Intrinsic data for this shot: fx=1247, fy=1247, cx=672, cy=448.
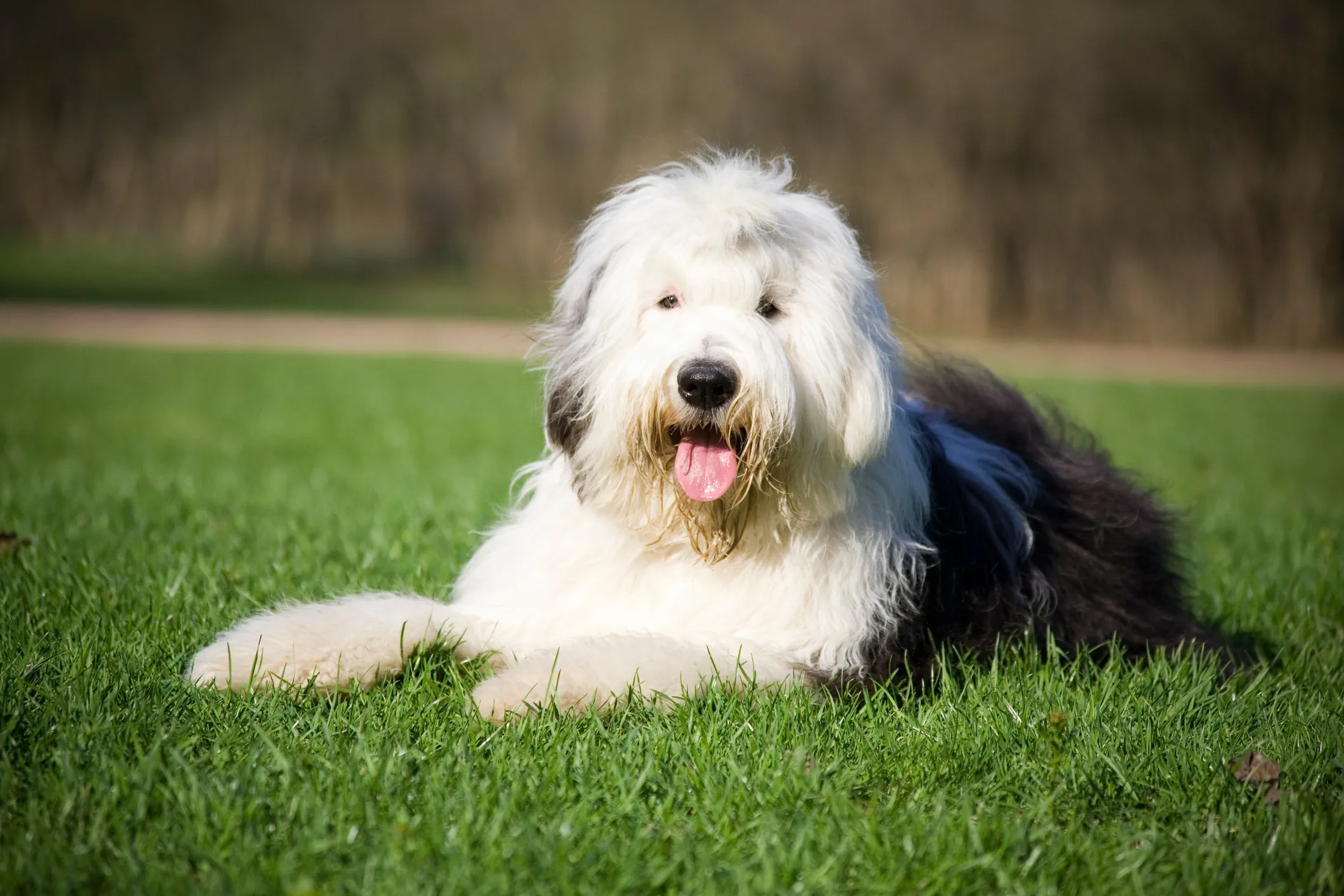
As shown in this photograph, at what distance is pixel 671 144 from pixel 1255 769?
23464 mm

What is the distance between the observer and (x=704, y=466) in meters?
3.37

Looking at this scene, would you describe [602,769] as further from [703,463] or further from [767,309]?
[767,309]

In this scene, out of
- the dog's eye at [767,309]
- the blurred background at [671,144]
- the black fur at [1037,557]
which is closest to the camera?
the dog's eye at [767,309]

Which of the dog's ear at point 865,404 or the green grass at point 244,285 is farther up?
the dog's ear at point 865,404

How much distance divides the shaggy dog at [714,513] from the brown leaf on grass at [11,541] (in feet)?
5.76

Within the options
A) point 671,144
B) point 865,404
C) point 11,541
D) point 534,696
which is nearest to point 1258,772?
point 865,404

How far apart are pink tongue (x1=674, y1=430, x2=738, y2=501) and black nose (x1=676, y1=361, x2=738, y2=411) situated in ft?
0.49

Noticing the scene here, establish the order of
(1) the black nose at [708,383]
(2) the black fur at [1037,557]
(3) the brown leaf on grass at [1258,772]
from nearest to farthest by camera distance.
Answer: (3) the brown leaf on grass at [1258,772]
(1) the black nose at [708,383]
(2) the black fur at [1037,557]

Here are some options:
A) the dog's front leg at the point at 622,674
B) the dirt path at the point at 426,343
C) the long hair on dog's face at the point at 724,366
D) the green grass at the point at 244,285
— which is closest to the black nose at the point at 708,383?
the long hair on dog's face at the point at 724,366

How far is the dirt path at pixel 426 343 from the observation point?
59.9 ft

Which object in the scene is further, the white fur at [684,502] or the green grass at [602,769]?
the white fur at [684,502]

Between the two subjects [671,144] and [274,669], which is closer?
[274,669]

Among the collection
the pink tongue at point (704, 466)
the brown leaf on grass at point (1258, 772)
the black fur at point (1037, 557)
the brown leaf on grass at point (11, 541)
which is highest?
the pink tongue at point (704, 466)

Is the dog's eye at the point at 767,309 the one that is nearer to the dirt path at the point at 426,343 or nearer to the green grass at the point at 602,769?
the green grass at the point at 602,769
